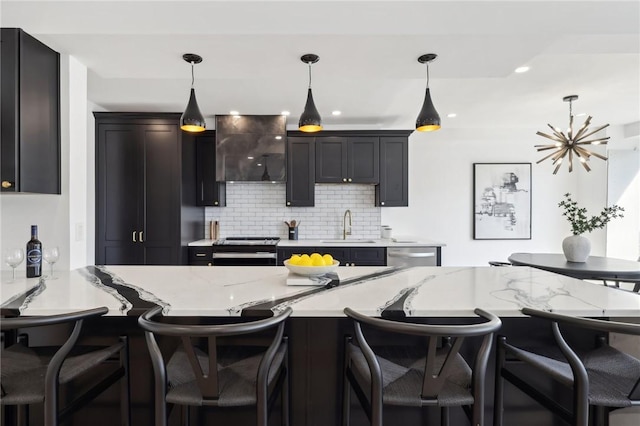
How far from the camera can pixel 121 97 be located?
11.3ft

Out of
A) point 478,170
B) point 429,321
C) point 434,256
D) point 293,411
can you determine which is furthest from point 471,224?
point 293,411

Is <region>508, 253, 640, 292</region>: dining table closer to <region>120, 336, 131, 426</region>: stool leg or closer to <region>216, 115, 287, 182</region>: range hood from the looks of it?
<region>216, 115, 287, 182</region>: range hood

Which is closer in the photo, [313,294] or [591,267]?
[313,294]

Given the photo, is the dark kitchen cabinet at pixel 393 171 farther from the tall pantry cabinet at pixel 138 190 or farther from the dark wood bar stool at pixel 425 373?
the dark wood bar stool at pixel 425 373

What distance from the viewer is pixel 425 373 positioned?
3.53 ft

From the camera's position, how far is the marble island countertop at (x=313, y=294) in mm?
1306

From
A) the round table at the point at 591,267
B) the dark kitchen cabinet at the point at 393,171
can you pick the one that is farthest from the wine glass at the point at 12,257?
the round table at the point at 591,267

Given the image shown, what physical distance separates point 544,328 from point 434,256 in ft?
8.24

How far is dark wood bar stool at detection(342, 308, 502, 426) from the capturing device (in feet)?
3.31

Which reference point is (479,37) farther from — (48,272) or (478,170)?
(478,170)

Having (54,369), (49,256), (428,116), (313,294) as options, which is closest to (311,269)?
(313,294)

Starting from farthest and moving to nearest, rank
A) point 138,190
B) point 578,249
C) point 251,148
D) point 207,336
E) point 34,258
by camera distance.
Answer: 1. point 251,148
2. point 138,190
3. point 578,249
4. point 34,258
5. point 207,336

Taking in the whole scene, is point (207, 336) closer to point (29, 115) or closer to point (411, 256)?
point (29, 115)

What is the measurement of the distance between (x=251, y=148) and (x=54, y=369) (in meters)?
3.31
